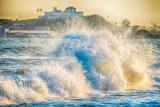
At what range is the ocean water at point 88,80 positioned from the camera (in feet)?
24.8

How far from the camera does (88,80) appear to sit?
9.69 meters

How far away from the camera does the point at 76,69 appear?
10086 millimetres

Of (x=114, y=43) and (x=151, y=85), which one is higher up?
(x=114, y=43)

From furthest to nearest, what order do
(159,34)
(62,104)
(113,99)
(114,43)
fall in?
(159,34) < (114,43) < (113,99) < (62,104)

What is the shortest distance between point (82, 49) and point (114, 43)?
164 cm

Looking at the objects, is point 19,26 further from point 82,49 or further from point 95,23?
point 82,49

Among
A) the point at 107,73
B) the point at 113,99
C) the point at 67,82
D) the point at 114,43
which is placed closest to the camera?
the point at 113,99

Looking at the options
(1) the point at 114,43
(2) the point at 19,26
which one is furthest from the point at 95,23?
(1) the point at 114,43

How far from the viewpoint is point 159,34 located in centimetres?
16225

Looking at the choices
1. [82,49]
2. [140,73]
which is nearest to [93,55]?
[82,49]

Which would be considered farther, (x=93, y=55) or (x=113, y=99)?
(x=93, y=55)

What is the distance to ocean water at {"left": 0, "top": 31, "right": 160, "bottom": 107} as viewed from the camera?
24.8ft

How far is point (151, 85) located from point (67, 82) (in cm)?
381

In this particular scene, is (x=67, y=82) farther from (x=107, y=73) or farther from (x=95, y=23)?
(x=95, y=23)
